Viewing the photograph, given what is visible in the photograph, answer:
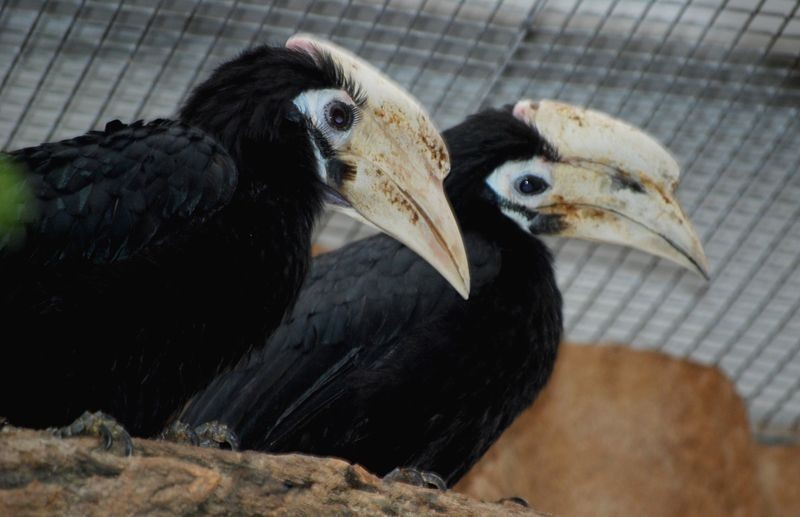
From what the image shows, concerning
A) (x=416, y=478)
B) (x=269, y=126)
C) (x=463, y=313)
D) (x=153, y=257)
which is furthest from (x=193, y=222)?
(x=463, y=313)

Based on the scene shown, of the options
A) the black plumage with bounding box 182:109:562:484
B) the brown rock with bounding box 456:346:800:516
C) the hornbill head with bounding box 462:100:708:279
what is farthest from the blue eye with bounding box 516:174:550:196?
the brown rock with bounding box 456:346:800:516

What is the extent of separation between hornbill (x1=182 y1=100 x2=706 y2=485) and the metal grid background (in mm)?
455

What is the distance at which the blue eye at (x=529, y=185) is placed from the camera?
411cm

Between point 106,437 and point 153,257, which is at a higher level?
point 153,257

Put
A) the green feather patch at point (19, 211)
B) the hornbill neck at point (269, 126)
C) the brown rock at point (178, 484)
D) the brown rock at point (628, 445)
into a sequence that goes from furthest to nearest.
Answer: the brown rock at point (628, 445) < the hornbill neck at point (269, 126) < the green feather patch at point (19, 211) < the brown rock at point (178, 484)

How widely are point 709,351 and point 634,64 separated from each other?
167 cm

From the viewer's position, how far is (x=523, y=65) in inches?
183

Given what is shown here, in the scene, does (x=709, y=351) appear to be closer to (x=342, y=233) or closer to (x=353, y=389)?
(x=342, y=233)

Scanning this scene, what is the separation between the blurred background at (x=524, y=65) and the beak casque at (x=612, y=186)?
476 millimetres

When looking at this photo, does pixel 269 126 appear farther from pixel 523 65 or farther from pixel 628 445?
pixel 628 445

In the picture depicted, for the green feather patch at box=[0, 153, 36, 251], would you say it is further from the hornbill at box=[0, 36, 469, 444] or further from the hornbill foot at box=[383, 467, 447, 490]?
the hornbill foot at box=[383, 467, 447, 490]

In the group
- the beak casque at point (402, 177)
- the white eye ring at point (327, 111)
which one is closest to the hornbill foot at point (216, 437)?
the beak casque at point (402, 177)

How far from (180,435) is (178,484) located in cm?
50

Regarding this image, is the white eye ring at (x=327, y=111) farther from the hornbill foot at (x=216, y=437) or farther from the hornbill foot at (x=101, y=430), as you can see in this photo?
the hornbill foot at (x=101, y=430)
